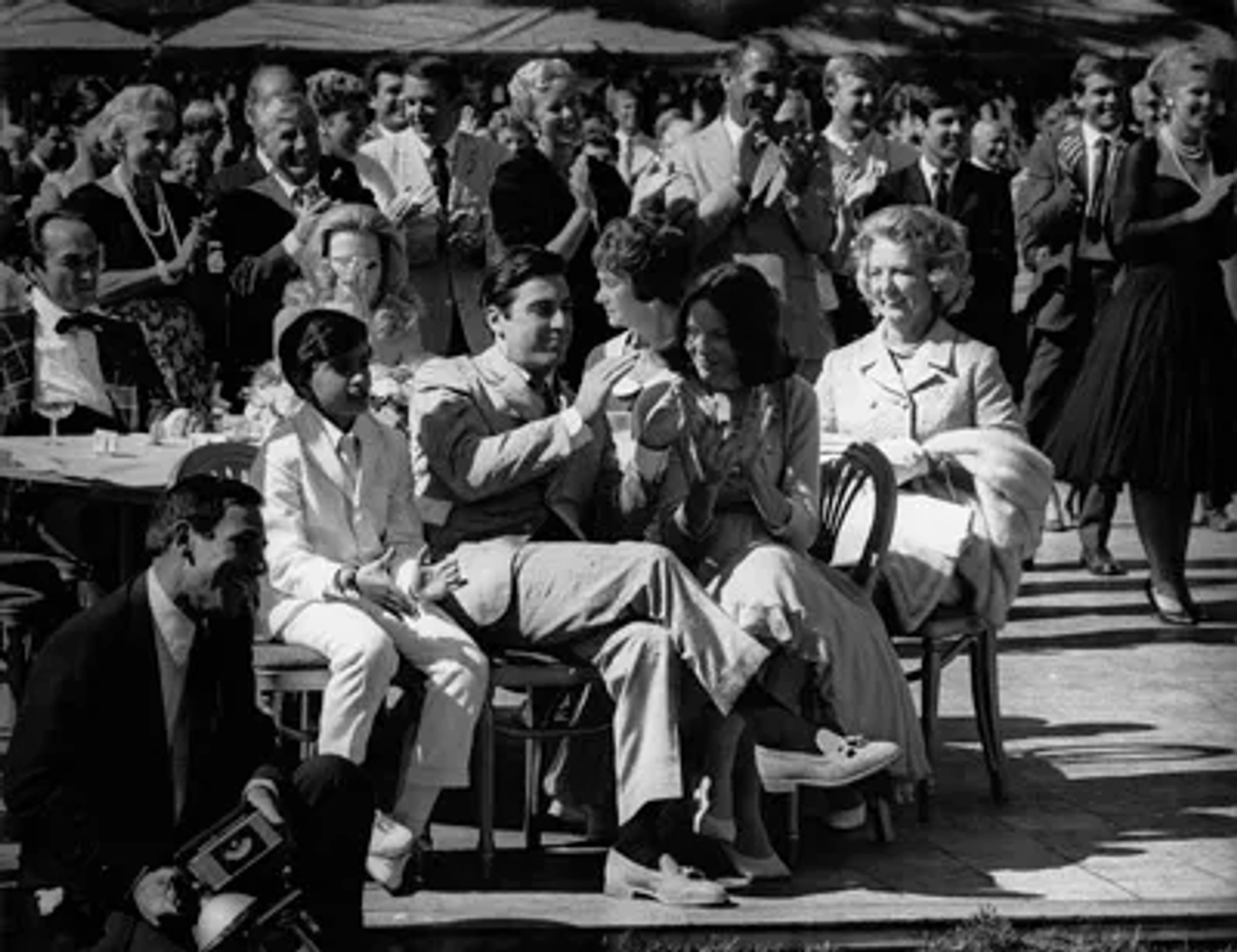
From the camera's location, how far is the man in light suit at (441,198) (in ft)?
33.9

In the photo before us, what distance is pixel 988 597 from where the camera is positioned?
8766 millimetres

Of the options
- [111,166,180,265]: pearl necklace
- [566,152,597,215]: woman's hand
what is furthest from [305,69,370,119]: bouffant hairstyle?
[566,152,597,215]: woman's hand

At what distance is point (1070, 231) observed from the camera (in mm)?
12555

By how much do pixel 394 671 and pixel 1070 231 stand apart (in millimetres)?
5577

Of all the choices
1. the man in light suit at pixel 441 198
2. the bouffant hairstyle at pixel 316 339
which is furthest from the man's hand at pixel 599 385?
the man in light suit at pixel 441 198

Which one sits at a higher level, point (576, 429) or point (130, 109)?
point (130, 109)

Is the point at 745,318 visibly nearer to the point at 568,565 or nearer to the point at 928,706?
the point at 568,565

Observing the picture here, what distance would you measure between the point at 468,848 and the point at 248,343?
2.16 metres

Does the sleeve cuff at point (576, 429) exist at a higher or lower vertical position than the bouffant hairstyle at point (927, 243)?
lower

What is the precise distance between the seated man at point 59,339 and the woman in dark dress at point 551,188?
1.75 m

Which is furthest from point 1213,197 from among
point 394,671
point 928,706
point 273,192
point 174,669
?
point 174,669

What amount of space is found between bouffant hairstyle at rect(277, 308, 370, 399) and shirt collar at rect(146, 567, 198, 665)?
118 centimetres

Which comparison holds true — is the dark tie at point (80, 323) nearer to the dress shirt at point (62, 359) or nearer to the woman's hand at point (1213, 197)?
the dress shirt at point (62, 359)

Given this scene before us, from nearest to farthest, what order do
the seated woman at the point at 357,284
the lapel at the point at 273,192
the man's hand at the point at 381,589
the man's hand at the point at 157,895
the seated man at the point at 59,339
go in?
the man's hand at the point at 157,895, the man's hand at the point at 381,589, the seated woman at the point at 357,284, the seated man at the point at 59,339, the lapel at the point at 273,192
